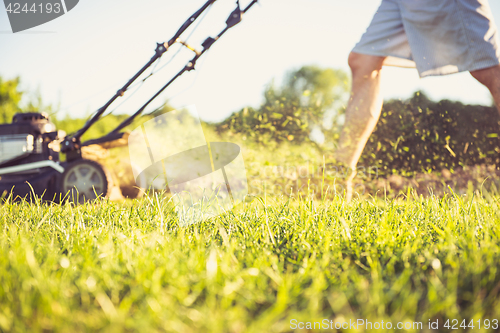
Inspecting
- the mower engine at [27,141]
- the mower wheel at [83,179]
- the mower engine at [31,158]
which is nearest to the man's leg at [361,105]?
the mower wheel at [83,179]

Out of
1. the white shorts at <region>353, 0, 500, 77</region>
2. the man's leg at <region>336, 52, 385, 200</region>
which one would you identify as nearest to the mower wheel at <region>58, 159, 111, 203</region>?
the man's leg at <region>336, 52, 385, 200</region>

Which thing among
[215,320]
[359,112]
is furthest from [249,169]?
[215,320]

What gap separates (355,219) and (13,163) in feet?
11.6

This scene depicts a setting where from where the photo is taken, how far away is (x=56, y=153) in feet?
11.2

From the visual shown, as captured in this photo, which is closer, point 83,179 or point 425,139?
point 83,179

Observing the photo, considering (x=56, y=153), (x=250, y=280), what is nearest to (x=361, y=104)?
(x=250, y=280)

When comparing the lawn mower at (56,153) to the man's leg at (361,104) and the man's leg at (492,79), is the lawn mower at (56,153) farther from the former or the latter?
the man's leg at (492,79)

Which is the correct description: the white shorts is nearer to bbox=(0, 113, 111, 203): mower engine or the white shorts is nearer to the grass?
the grass

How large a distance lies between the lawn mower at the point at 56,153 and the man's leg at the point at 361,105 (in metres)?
0.93

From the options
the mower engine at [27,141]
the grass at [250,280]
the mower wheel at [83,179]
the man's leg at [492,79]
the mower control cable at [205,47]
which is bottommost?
the grass at [250,280]

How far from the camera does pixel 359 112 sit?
230cm

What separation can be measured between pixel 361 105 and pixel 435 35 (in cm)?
69

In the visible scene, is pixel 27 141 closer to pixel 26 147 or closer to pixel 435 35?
pixel 26 147

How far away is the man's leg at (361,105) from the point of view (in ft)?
7.52
